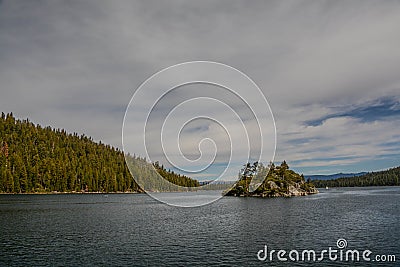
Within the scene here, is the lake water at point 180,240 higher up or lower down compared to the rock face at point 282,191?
lower down

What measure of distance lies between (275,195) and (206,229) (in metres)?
112

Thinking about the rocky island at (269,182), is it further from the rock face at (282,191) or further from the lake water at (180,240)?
the lake water at (180,240)

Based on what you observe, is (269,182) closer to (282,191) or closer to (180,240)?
(282,191)

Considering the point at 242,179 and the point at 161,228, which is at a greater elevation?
the point at 242,179

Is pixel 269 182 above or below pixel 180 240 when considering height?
above

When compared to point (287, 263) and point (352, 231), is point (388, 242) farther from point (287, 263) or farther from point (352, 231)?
point (287, 263)

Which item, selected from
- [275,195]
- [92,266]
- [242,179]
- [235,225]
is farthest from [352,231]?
[242,179]

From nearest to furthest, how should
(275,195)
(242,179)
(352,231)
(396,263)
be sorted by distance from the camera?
(396,263), (352,231), (275,195), (242,179)

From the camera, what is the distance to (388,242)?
42438 mm

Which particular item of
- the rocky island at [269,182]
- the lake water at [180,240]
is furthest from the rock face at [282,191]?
the lake water at [180,240]

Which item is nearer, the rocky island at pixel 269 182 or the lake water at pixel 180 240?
the lake water at pixel 180 240

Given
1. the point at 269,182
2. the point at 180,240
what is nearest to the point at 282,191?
the point at 269,182

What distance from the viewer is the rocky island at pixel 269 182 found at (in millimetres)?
161875

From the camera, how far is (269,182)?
537 ft
